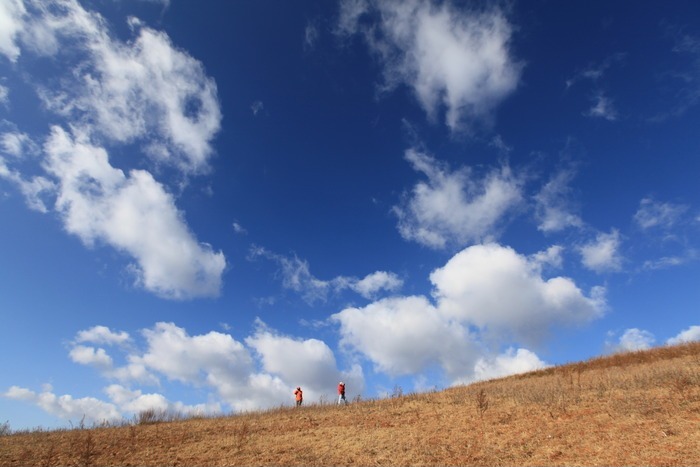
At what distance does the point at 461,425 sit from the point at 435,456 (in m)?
3.98

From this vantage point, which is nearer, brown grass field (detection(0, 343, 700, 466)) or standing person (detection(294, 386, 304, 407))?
brown grass field (detection(0, 343, 700, 466))

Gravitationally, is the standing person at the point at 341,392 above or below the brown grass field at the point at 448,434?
above

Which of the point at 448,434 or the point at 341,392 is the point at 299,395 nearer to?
the point at 341,392

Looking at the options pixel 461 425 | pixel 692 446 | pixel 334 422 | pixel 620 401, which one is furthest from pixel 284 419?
pixel 692 446

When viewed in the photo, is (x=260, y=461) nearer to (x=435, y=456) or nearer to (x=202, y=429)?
(x=435, y=456)

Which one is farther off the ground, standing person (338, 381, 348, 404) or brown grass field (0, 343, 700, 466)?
standing person (338, 381, 348, 404)

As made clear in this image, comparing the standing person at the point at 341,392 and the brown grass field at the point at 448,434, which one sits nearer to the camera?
the brown grass field at the point at 448,434

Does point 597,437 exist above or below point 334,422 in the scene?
below

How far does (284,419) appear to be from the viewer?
2172cm

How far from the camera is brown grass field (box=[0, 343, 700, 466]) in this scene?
1296cm

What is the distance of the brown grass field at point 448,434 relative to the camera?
12961mm

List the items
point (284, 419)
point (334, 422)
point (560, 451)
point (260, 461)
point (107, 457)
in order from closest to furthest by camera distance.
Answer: point (560, 451), point (260, 461), point (107, 457), point (334, 422), point (284, 419)

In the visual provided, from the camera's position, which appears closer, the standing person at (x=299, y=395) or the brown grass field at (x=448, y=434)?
the brown grass field at (x=448, y=434)

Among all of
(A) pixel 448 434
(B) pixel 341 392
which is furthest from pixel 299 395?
(A) pixel 448 434
